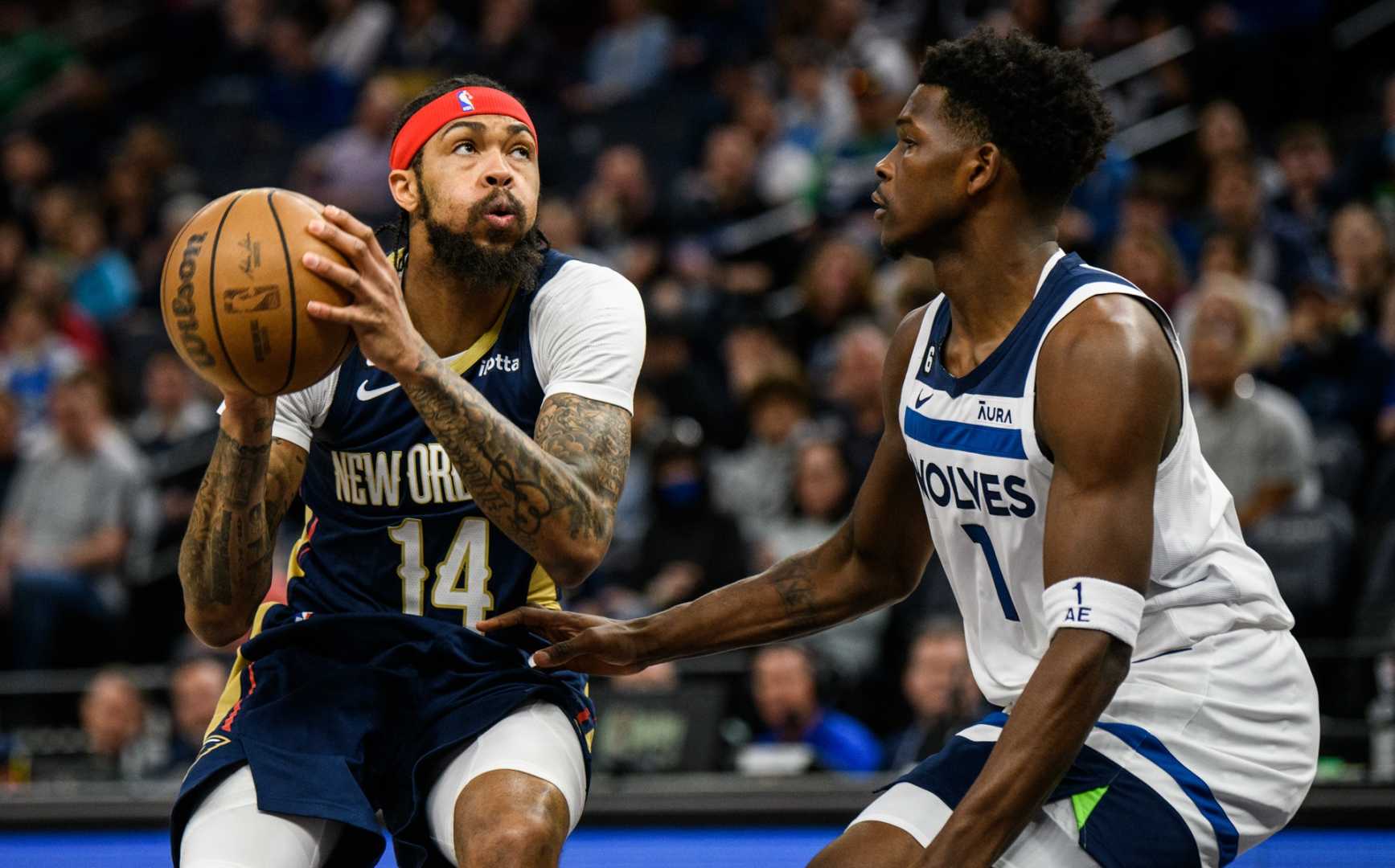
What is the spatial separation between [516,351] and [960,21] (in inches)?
310

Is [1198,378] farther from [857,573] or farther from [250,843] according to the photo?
[250,843]

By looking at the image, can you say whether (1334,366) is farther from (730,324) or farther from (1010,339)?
(1010,339)

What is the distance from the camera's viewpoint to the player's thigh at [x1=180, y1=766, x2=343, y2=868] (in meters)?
3.35

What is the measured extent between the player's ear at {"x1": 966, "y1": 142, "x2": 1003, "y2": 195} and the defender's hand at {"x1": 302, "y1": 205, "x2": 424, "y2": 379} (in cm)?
115

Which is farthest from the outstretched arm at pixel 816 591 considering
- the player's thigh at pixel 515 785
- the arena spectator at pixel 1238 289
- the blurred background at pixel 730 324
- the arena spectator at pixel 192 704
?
the arena spectator at pixel 1238 289

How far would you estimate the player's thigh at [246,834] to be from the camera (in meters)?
A: 3.35

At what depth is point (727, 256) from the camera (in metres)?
11.2

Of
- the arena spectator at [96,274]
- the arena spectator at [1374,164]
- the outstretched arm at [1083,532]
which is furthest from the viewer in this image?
the arena spectator at [96,274]

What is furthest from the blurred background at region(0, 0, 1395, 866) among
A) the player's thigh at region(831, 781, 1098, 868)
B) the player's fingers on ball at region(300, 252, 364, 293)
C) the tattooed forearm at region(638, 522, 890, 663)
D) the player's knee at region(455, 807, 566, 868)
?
the player's fingers on ball at region(300, 252, 364, 293)

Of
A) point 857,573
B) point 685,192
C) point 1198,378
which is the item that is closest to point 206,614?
point 857,573

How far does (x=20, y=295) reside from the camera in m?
11.9

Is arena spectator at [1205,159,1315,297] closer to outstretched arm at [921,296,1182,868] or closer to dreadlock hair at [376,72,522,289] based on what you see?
dreadlock hair at [376,72,522,289]

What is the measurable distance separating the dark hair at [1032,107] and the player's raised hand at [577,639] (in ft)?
4.31

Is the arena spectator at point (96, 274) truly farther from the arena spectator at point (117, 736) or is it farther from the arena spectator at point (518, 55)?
the arena spectator at point (117, 736)
